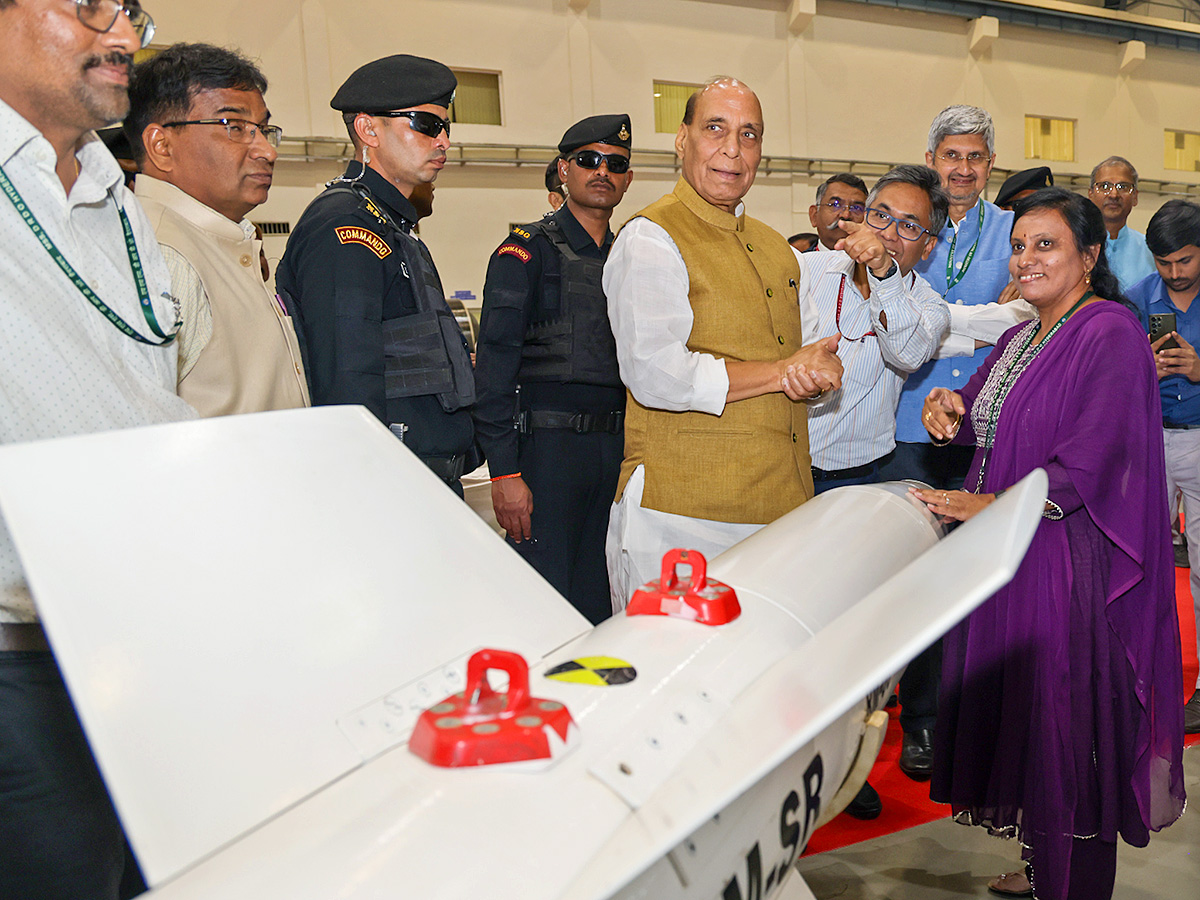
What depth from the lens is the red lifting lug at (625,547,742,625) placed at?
1094 mm

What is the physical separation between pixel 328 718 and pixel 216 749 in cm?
12

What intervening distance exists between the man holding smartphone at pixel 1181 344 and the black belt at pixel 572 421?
1.95m

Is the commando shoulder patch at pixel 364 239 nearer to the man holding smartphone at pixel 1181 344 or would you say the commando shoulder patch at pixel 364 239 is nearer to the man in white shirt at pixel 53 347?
the man in white shirt at pixel 53 347

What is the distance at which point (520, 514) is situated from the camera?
2.94 m

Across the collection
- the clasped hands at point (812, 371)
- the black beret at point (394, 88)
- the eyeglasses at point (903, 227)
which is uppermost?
the black beret at point (394, 88)

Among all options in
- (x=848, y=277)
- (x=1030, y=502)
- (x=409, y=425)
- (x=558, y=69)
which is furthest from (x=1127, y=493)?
(x=558, y=69)

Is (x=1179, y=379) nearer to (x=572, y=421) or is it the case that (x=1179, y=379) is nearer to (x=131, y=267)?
(x=572, y=421)

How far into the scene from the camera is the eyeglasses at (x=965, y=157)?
3385 millimetres

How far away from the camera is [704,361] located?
1.95 metres

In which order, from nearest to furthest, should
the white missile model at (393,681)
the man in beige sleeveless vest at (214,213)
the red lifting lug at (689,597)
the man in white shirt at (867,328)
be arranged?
the white missile model at (393,681) → the red lifting lug at (689,597) → the man in beige sleeveless vest at (214,213) → the man in white shirt at (867,328)

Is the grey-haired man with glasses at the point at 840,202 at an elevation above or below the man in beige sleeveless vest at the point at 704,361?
above

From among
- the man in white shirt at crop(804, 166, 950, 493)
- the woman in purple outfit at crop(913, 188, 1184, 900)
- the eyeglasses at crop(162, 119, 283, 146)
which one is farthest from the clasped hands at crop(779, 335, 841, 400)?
the eyeglasses at crop(162, 119, 283, 146)

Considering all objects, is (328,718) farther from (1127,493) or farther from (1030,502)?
(1127,493)

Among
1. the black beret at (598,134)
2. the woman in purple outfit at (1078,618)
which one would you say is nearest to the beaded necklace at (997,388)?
the woman in purple outfit at (1078,618)
